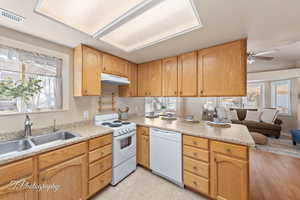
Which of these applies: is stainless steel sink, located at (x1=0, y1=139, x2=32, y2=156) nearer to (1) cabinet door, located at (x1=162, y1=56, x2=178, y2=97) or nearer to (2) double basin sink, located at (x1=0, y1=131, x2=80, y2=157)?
(2) double basin sink, located at (x1=0, y1=131, x2=80, y2=157)

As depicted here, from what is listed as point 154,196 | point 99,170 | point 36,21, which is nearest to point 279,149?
point 154,196

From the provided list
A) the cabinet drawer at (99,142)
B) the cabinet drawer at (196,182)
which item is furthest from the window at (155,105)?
the cabinet drawer at (196,182)

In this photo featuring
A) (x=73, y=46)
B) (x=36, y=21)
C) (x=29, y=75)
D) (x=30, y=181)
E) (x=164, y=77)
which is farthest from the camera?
(x=164, y=77)

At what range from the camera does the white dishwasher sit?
1809 mm

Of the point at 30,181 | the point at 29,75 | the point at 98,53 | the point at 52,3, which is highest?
the point at 52,3

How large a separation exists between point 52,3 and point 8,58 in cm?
91

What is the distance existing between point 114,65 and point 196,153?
2.07 m

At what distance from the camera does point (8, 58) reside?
1.44 meters

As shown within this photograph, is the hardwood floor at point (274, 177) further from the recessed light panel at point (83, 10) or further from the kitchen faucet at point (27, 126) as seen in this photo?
the kitchen faucet at point (27, 126)

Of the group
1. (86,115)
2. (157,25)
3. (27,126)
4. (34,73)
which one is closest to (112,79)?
(86,115)

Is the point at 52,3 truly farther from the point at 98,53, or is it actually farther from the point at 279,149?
the point at 279,149

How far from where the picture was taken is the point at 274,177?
2064 millimetres

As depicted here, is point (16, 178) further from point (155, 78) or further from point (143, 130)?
point (155, 78)

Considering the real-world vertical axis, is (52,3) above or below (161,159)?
above
